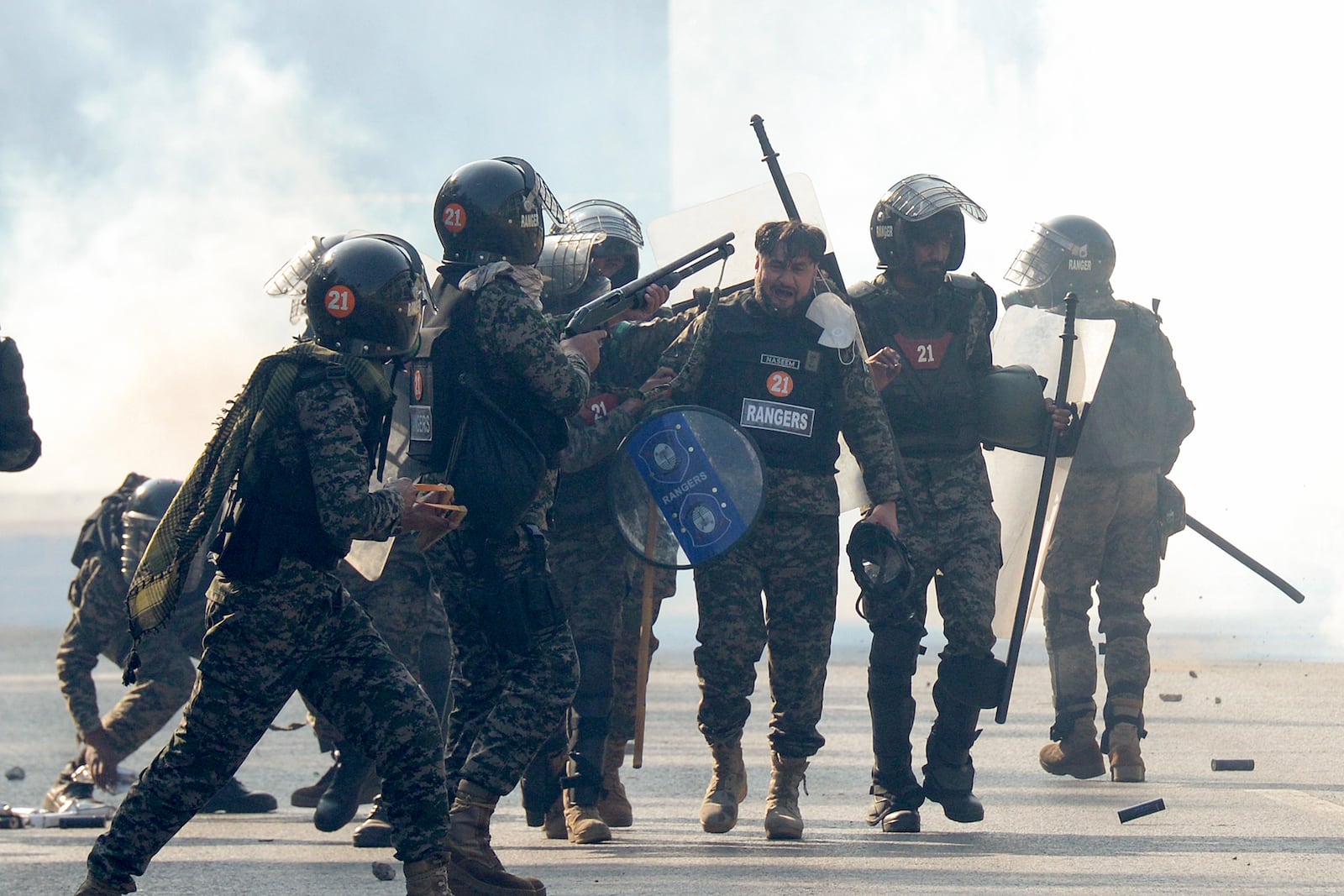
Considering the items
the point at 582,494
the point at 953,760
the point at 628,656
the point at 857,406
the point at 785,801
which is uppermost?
the point at 857,406

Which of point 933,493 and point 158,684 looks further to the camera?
point 158,684

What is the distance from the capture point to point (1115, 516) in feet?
25.9

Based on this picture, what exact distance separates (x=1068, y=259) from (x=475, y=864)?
4357 mm

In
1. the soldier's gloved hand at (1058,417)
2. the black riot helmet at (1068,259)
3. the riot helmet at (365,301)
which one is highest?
the black riot helmet at (1068,259)

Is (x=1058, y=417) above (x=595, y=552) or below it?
above

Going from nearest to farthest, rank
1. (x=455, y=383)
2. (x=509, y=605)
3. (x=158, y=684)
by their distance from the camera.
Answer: (x=509, y=605), (x=455, y=383), (x=158, y=684)

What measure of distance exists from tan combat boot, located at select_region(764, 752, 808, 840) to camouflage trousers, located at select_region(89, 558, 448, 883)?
179 cm

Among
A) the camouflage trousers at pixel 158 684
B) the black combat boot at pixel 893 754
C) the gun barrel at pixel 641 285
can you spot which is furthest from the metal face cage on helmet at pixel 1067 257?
the camouflage trousers at pixel 158 684

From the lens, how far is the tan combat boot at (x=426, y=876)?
435 cm


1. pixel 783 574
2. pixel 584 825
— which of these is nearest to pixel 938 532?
pixel 783 574

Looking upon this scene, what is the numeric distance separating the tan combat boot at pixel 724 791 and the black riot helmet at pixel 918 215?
183cm

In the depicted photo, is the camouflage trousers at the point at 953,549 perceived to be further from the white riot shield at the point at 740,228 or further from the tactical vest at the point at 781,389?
the tactical vest at the point at 781,389

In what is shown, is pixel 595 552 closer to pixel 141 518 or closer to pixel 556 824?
pixel 556 824

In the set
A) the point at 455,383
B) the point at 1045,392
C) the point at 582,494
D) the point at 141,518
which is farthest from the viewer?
the point at 141,518
